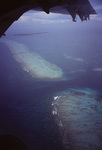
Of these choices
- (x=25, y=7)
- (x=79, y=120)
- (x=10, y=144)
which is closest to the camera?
(x=25, y=7)

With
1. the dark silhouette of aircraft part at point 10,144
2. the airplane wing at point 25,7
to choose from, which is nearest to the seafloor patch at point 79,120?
the dark silhouette of aircraft part at point 10,144

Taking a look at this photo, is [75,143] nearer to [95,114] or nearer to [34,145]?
[34,145]

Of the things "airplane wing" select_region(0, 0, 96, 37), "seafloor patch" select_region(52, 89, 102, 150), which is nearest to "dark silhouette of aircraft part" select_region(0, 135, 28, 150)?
"airplane wing" select_region(0, 0, 96, 37)

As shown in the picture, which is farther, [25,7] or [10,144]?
[10,144]

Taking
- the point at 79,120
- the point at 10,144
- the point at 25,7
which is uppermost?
the point at 25,7

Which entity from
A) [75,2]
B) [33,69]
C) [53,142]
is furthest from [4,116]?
[33,69]

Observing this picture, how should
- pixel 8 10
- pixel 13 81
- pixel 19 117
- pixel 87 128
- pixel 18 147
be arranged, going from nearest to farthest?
pixel 8 10 < pixel 18 147 < pixel 87 128 < pixel 19 117 < pixel 13 81

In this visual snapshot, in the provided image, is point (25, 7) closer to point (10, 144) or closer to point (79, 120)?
point (10, 144)

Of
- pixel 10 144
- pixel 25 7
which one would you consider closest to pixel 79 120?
pixel 10 144
